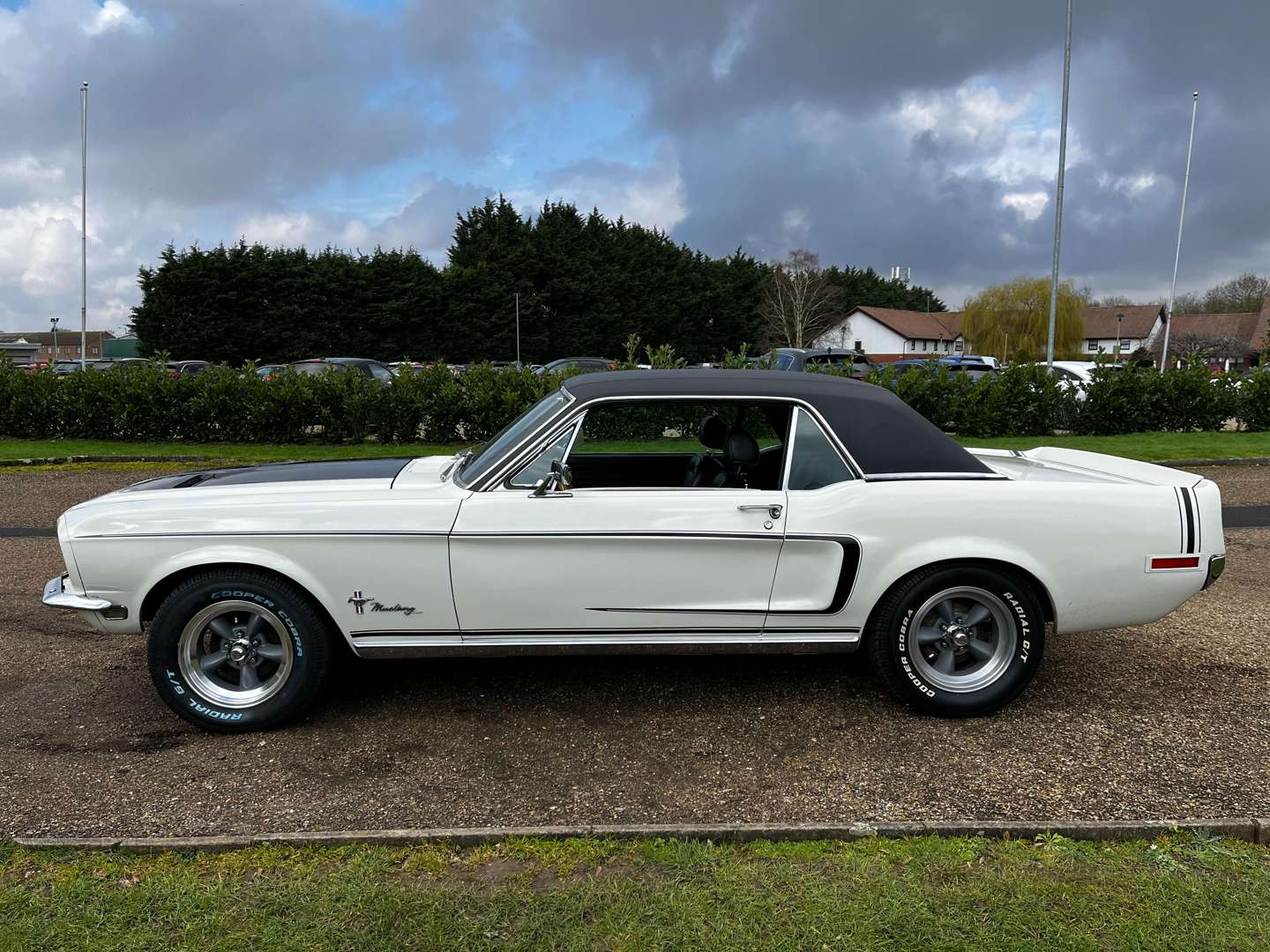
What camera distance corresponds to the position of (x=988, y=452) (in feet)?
16.9

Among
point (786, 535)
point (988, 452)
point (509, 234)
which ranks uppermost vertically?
point (509, 234)

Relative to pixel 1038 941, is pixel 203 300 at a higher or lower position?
higher

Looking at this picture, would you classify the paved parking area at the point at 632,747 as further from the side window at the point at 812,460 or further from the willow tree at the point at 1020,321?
the willow tree at the point at 1020,321

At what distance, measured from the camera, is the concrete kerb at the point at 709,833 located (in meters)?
3.06

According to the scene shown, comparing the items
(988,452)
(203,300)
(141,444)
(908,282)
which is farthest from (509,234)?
(908,282)

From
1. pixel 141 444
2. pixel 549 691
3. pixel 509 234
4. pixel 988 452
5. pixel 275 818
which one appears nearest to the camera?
pixel 275 818

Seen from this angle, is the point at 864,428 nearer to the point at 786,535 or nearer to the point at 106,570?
the point at 786,535

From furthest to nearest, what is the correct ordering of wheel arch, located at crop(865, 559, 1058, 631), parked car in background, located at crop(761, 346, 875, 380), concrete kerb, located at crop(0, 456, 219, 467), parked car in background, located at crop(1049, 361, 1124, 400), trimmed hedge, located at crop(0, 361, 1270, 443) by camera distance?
parked car in background, located at crop(761, 346, 875, 380)
parked car in background, located at crop(1049, 361, 1124, 400)
trimmed hedge, located at crop(0, 361, 1270, 443)
concrete kerb, located at crop(0, 456, 219, 467)
wheel arch, located at crop(865, 559, 1058, 631)

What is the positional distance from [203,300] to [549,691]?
44775mm

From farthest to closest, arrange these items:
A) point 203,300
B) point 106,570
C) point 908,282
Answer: point 908,282 < point 203,300 < point 106,570

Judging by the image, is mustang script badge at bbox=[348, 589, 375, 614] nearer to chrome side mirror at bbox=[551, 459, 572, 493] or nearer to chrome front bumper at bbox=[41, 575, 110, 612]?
chrome side mirror at bbox=[551, 459, 572, 493]

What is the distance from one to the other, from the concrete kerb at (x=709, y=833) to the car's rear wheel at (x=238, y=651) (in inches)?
32.9

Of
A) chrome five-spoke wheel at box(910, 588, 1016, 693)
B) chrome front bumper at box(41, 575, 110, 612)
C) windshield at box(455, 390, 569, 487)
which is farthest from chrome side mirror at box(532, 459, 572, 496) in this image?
chrome front bumper at box(41, 575, 110, 612)

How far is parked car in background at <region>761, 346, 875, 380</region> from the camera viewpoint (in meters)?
18.3
